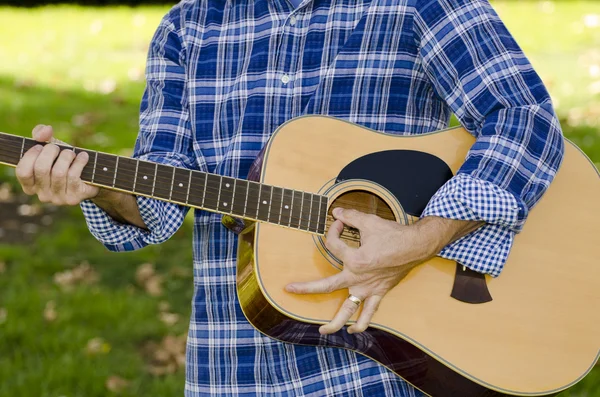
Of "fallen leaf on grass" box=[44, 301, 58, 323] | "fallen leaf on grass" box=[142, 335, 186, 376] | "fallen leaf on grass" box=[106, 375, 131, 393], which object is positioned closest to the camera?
"fallen leaf on grass" box=[106, 375, 131, 393]

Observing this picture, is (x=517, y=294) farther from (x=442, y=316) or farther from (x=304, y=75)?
(x=304, y=75)

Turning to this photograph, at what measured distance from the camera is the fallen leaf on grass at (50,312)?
4.11 metres

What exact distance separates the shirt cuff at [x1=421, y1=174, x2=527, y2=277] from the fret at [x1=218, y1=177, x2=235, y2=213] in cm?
53

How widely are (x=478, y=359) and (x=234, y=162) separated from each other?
0.88m

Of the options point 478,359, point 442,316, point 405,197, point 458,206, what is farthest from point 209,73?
point 478,359

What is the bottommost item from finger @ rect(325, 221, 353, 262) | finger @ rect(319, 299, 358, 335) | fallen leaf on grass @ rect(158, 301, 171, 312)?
fallen leaf on grass @ rect(158, 301, 171, 312)

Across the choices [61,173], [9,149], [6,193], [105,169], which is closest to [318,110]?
[105,169]

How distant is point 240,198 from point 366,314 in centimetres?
46

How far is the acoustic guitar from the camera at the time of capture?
2.03m

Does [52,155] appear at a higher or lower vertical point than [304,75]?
lower

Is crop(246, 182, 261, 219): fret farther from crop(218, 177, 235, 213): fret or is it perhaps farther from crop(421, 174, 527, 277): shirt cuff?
crop(421, 174, 527, 277): shirt cuff

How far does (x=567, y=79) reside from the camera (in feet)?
20.4

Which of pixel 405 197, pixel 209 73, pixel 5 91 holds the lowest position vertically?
pixel 5 91

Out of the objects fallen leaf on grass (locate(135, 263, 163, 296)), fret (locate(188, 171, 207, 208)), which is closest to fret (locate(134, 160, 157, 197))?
fret (locate(188, 171, 207, 208))
